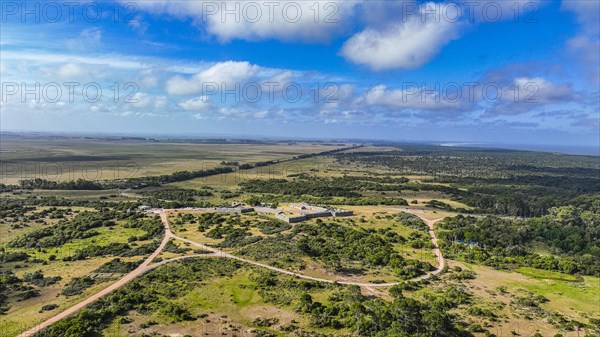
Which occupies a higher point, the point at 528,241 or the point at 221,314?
the point at 221,314

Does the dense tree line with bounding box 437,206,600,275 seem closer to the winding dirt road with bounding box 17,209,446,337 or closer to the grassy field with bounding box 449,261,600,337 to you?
the grassy field with bounding box 449,261,600,337

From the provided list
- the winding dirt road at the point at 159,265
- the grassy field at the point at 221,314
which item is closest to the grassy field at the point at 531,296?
the winding dirt road at the point at 159,265

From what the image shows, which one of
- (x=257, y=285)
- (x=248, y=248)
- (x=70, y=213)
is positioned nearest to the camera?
(x=257, y=285)

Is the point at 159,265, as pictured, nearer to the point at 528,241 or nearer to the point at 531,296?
the point at 531,296

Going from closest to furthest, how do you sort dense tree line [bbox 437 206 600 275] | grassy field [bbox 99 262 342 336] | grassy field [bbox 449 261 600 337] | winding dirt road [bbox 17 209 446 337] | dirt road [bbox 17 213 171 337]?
dirt road [bbox 17 213 171 337]
grassy field [bbox 99 262 342 336]
winding dirt road [bbox 17 209 446 337]
grassy field [bbox 449 261 600 337]
dense tree line [bbox 437 206 600 275]

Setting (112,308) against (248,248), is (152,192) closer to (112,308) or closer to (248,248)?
(248,248)

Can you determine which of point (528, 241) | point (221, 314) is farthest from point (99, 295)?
point (528, 241)

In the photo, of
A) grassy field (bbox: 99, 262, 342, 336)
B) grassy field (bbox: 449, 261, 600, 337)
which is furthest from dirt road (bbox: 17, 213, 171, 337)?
grassy field (bbox: 449, 261, 600, 337)

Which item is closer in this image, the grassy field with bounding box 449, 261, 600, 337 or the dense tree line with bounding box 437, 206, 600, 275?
the grassy field with bounding box 449, 261, 600, 337

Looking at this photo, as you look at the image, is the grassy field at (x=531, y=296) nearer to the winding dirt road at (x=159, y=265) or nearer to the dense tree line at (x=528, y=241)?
the dense tree line at (x=528, y=241)

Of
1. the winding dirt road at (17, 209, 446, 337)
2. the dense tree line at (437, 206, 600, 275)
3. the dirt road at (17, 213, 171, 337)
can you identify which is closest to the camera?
the dirt road at (17, 213, 171, 337)

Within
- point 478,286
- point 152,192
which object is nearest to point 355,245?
point 478,286
